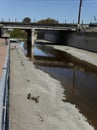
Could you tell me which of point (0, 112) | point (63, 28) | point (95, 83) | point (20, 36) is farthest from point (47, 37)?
point (0, 112)

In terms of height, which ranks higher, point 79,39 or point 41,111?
point 41,111

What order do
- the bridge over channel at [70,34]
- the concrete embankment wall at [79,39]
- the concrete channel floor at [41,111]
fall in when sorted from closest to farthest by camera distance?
the concrete channel floor at [41,111]
the concrete embankment wall at [79,39]
the bridge over channel at [70,34]

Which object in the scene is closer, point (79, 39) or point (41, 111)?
point (41, 111)

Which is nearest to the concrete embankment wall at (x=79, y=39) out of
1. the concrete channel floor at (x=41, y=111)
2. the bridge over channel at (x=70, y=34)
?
the bridge over channel at (x=70, y=34)

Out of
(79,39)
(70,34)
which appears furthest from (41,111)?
(70,34)

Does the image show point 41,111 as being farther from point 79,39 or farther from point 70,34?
point 70,34

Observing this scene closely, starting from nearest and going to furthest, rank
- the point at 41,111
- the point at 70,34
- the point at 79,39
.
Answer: the point at 41,111 < the point at 79,39 < the point at 70,34

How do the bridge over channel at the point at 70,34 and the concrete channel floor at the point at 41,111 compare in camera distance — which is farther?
the bridge over channel at the point at 70,34

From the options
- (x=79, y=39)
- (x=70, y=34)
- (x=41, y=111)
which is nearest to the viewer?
(x=41, y=111)

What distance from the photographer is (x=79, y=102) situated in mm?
17812

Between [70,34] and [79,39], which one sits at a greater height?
[70,34]

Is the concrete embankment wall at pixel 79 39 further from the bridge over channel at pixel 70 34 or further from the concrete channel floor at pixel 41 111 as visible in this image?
the concrete channel floor at pixel 41 111

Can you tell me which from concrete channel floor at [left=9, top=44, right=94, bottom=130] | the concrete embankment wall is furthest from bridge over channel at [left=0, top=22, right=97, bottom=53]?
concrete channel floor at [left=9, top=44, right=94, bottom=130]

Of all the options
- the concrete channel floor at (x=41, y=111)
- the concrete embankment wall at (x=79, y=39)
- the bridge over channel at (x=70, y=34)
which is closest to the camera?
the concrete channel floor at (x=41, y=111)
